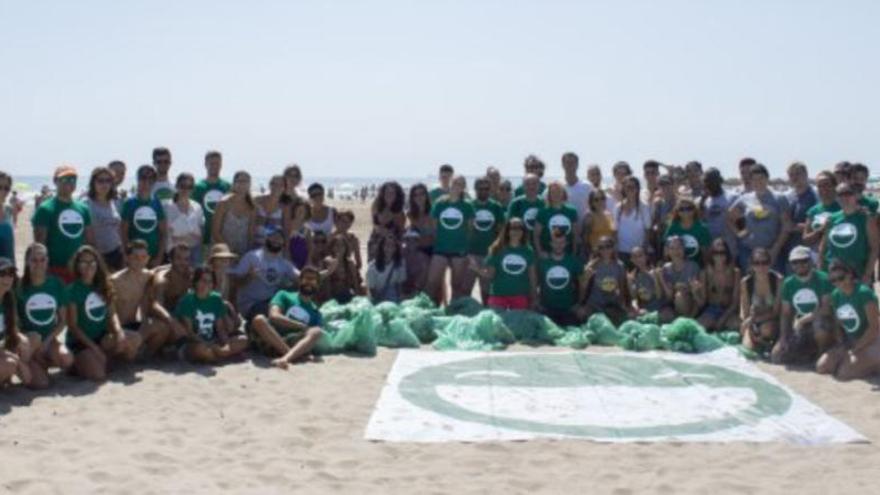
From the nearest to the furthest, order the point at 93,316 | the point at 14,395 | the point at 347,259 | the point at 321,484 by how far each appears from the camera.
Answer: the point at 321,484 < the point at 14,395 < the point at 93,316 < the point at 347,259

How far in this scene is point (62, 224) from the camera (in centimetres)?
829

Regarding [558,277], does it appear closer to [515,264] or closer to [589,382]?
[515,264]

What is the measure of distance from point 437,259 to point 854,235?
454cm

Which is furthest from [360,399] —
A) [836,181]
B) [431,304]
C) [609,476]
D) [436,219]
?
[836,181]

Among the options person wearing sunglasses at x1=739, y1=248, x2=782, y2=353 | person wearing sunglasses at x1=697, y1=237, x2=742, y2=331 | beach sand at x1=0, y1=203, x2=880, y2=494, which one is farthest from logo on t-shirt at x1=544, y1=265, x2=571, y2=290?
beach sand at x1=0, y1=203, x2=880, y2=494

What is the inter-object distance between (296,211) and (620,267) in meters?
3.70

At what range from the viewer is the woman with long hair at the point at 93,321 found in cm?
763

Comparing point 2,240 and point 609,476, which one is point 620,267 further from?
point 2,240

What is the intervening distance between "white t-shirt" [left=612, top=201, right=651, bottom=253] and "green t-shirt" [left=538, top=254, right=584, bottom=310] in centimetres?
66

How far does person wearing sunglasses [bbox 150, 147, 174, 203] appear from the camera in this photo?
10.1 m

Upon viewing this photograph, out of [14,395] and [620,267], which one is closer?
[14,395]

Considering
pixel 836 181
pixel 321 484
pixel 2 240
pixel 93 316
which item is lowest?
pixel 321 484

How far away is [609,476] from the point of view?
5.55m

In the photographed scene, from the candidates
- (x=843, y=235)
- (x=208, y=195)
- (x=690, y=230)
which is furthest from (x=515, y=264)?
(x=208, y=195)
